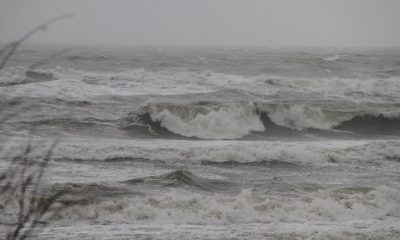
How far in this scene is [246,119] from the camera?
74.6 feet

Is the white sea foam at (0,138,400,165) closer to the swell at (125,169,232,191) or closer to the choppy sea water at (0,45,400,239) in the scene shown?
the choppy sea water at (0,45,400,239)

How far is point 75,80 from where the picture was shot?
3109 cm

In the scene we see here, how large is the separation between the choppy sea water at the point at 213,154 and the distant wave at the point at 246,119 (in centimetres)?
5

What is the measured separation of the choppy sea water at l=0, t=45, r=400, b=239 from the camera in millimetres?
8758

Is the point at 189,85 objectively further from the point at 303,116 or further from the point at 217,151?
the point at 217,151

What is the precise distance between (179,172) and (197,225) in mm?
3175

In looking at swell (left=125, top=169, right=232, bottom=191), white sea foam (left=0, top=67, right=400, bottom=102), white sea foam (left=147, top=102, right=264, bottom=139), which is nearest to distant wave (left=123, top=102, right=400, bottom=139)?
white sea foam (left=147, top=102, right=264, bottom=139)

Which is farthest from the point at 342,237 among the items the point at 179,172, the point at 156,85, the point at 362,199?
the point at 156,85

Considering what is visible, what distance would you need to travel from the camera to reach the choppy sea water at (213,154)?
345 inches

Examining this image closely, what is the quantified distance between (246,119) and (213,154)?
790cm

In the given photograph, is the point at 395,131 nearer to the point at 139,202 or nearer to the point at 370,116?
the point at 370,116

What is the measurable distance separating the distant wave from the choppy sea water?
5cm

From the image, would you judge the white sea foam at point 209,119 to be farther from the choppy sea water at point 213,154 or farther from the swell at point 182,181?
the swell at point 182,181

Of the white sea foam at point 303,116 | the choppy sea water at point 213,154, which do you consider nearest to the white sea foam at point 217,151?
the choppy sea water at point 213,154
